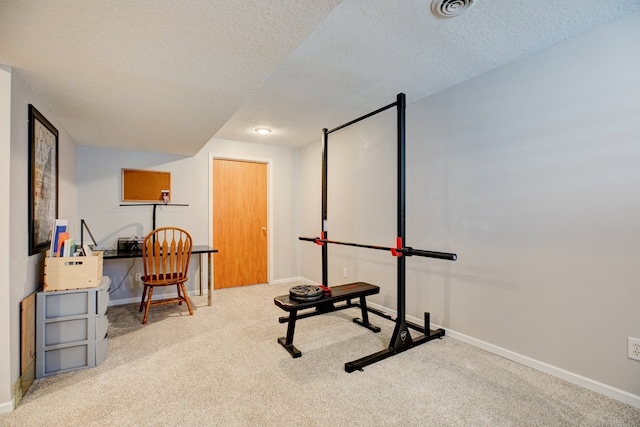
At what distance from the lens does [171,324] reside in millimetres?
2990

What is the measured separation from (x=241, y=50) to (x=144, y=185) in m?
3.02

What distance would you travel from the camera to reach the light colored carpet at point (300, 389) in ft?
5.29

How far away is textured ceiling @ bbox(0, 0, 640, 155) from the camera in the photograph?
1268 millimetres

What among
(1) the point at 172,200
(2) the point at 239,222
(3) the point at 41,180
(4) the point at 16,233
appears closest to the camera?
(4) the point at 16,233

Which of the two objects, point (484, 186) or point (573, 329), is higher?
point (484, 186)

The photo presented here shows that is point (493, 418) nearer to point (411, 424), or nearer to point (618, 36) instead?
point (411, 424)

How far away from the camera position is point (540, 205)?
210 cm

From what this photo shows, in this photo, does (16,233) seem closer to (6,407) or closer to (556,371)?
(6,407)

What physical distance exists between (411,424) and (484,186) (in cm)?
178

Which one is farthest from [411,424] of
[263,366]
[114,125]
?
[114,125]

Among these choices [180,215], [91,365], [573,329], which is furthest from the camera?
[180,215]

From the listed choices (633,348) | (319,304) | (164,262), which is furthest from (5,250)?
(633,348)

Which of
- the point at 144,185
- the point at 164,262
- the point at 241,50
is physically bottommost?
Result: the point at 164,262

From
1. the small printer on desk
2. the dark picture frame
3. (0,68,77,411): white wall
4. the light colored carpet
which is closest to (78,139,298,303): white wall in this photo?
the small printer on desk
